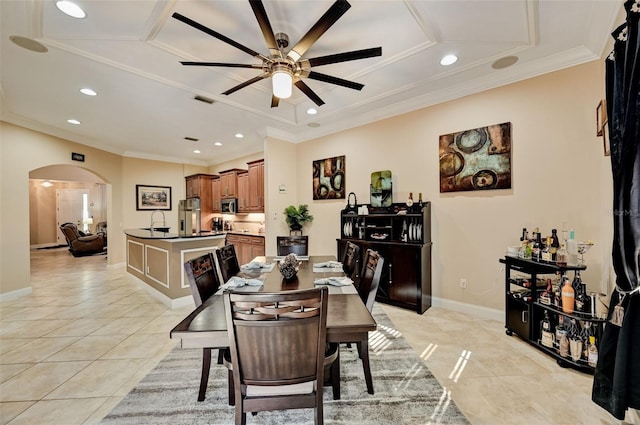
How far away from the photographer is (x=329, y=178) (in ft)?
16.6

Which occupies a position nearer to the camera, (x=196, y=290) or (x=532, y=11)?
(x=196, y=290)

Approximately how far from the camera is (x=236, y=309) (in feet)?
4.14

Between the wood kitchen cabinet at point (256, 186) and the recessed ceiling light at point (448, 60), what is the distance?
411 centimetres

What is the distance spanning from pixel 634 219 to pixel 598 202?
1.70 meters

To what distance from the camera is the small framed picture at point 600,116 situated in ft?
7.92

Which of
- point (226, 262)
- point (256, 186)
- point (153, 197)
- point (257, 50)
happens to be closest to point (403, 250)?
point (226, 262)

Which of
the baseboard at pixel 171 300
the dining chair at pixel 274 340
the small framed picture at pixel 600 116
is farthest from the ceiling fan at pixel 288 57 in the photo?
the baseboard at pixel 171 300

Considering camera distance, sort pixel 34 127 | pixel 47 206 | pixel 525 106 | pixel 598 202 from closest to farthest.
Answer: pixel 598 202 < pixel 525 106 < pixel 34 127 < pixel 47 206

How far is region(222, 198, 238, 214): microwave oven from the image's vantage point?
22.6 feet

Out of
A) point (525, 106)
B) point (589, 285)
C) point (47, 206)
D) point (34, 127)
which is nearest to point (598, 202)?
point (589, 285)

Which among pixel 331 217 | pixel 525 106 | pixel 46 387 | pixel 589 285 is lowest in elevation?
pixel 46 387

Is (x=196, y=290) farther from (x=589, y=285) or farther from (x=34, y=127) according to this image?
(x=34, y=127)

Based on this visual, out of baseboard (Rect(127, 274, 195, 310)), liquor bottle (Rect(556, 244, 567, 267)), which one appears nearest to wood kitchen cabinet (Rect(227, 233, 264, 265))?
baseboard (Rect(127, 274, 195, 310))

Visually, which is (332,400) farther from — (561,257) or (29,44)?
(29,44)
